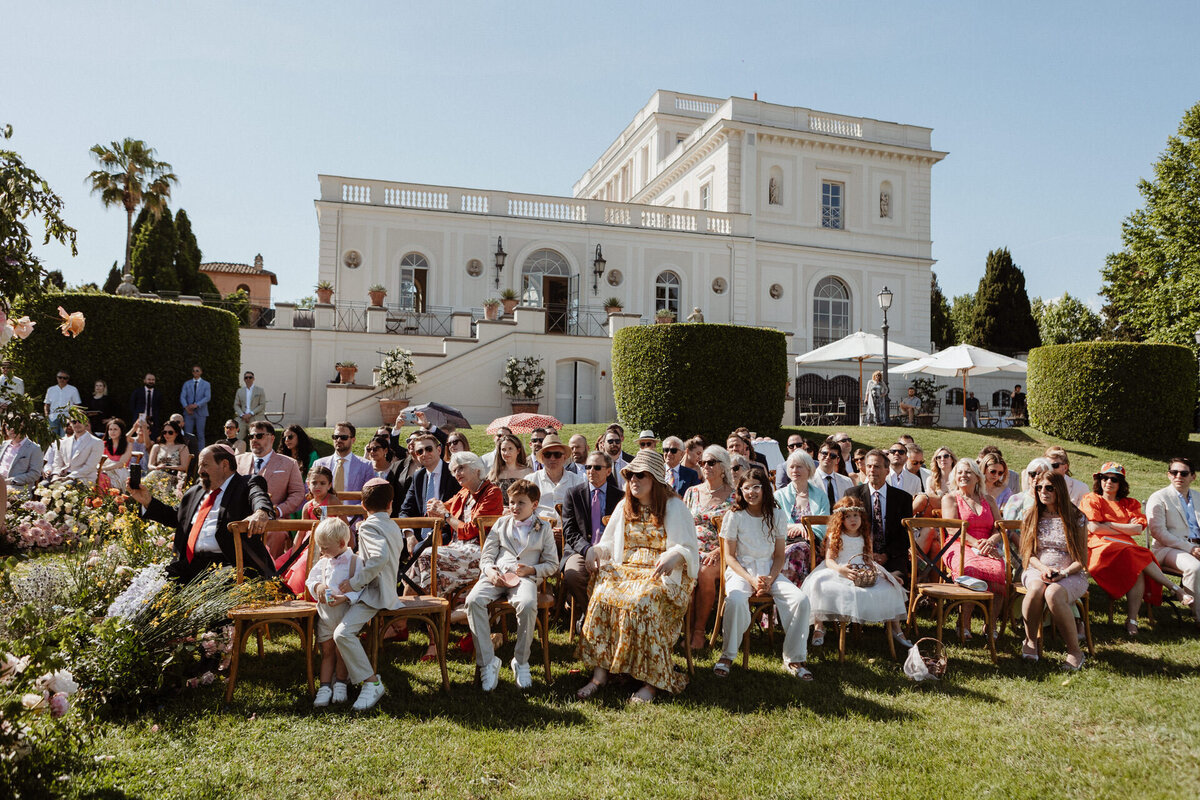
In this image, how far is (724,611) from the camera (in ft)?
17.8

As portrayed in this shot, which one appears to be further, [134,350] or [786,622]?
[134,350]

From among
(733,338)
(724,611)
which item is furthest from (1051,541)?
(733,338)

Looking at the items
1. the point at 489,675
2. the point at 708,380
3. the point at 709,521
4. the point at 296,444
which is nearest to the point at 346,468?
the point at 296,444

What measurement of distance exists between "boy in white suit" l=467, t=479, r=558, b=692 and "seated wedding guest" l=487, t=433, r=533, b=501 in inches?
41.7

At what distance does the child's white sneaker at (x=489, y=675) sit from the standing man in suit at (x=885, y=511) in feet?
10.6

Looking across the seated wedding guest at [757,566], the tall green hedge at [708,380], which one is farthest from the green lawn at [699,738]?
the tall green hedge at [708,380]

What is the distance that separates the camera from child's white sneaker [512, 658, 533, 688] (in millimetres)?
4871

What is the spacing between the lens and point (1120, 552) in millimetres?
6301

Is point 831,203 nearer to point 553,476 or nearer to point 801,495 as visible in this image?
point 801,495

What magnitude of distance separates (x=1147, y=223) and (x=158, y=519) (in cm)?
3125

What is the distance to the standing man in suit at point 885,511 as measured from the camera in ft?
21.2

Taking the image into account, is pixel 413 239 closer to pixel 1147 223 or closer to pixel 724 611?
pixel 724 611

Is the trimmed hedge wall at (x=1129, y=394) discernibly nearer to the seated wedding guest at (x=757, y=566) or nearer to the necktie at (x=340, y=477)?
the seated wedding guest at (x=757, y=566)

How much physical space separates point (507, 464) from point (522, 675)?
7.03 ft
